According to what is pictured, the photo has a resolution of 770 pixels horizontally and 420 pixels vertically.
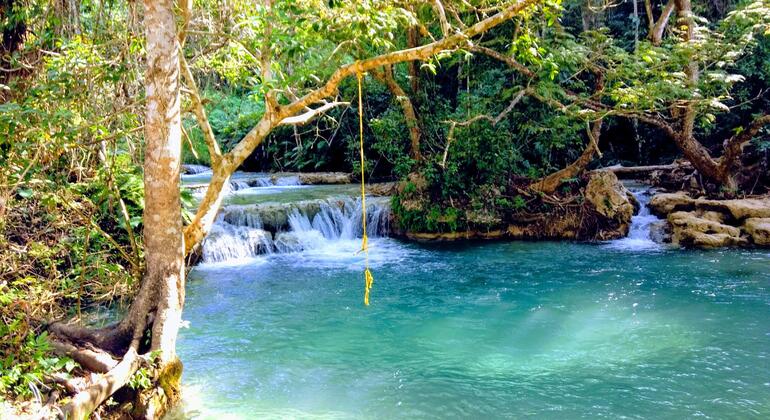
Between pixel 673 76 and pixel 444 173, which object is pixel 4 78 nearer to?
pixel 444 173

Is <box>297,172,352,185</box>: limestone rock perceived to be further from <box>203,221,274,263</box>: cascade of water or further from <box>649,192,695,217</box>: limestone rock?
<box>649,192,695,217</box>: limestone rock

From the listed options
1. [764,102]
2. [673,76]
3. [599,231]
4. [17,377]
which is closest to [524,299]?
[599,231]

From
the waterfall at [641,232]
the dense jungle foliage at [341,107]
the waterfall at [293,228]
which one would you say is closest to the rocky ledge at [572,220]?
the waterfall at [641,232]

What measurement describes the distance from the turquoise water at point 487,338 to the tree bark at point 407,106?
11.0 ft

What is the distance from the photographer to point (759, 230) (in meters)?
11.1

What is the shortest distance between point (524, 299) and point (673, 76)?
5.58 meters

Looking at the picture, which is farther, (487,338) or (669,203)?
(669,203)

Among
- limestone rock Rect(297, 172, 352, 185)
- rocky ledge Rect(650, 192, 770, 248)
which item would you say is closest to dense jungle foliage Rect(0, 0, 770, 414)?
limestone rock Rect(297, 172, 352, 185)

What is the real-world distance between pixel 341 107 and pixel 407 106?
5.13m

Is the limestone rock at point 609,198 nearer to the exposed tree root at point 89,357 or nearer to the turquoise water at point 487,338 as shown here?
the turquoise water at point 487,338

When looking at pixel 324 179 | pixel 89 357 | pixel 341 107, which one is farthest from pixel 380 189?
pixel 89 357

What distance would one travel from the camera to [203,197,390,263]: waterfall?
464 inches

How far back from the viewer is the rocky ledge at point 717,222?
11.2 metres

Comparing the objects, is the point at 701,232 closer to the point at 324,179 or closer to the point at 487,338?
the point at 487,338
